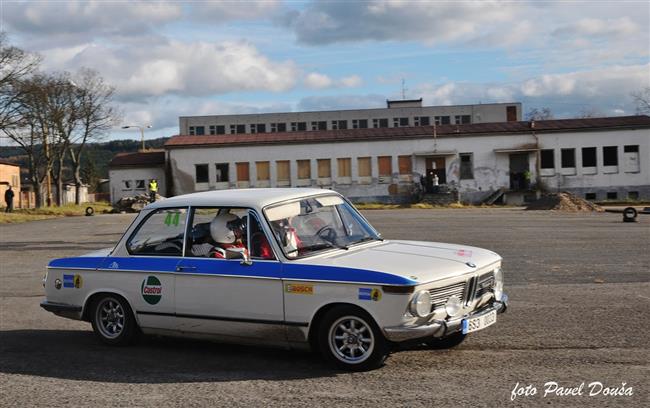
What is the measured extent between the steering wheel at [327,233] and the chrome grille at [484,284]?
150 centimetres

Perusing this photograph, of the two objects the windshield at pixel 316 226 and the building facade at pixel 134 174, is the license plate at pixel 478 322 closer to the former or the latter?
the windshield at pixel 316 226

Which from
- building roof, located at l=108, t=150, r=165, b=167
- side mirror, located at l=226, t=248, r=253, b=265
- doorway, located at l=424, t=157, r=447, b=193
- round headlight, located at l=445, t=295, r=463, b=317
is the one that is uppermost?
building roof, located at l=108, t=150, r=165, b=167

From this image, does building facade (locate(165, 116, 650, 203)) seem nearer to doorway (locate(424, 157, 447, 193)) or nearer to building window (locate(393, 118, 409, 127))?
doorway (locate(424, 157, 447, 193))

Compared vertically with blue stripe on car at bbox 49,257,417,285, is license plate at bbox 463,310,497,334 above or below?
below

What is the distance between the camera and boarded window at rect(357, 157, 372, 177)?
63.0m

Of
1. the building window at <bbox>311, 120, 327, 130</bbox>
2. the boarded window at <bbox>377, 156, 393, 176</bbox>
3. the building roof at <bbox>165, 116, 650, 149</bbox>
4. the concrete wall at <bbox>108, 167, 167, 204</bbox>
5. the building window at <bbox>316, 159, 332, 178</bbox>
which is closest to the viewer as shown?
the building roof at <bbox>165, 116, 650, 149</bbox>

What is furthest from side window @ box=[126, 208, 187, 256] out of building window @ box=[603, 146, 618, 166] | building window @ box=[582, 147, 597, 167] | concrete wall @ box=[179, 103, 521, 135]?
concrete wall @ box=[179, 103, 521, 135]

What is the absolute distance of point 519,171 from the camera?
204 ft

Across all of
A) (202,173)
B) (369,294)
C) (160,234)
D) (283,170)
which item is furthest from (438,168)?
(369,294)

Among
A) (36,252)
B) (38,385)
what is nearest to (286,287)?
(38,385)

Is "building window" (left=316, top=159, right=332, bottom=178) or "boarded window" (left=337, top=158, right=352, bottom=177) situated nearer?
"boarded window" (left=337, top=158, right=352, bottom=177)

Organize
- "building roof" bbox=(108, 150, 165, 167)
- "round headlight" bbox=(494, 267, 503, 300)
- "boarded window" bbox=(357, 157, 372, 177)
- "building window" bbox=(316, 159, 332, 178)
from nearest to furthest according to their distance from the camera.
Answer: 1. "round headlight" bbox=(494, 267, 503, 300)
2. "boarded window" bbox=(357, 157, 372, 177)
3. "building window" bbox=(316, 159, 332, 178)
4. "building roof" bbox=(108, 150, 165, 167)

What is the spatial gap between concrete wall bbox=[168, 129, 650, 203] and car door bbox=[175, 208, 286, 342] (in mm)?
55015

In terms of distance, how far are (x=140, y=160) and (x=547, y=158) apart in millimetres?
38664
